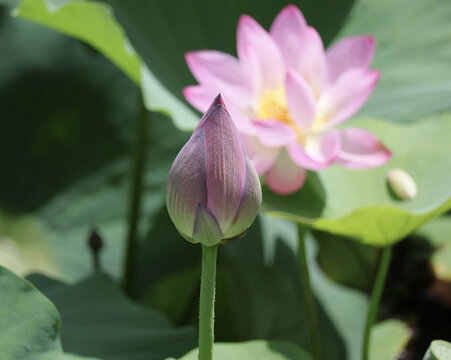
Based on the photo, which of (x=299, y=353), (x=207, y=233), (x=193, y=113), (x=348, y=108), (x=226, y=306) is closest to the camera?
(x=207, y=233)

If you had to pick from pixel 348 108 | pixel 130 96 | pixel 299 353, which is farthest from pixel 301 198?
pixel 130 96

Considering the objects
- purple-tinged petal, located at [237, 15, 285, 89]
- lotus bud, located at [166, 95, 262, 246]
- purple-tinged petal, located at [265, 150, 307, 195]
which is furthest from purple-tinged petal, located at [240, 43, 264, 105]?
lotus bud, located at [166, 95, 262, 246]

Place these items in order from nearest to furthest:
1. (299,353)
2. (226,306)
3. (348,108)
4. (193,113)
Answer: (299,353) → (348,108) → (193,113) → (226,306)

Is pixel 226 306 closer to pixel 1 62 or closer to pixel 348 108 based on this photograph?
pixel 348 108

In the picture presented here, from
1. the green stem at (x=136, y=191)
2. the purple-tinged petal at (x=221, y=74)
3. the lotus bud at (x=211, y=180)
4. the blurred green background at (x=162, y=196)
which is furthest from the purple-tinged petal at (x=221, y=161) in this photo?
the green stem at (x=136, y=191)

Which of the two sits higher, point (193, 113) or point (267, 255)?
point (193, 113)

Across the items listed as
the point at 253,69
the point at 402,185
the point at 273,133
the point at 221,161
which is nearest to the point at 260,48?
the point at 253,69

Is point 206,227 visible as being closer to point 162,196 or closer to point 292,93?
point 292,93

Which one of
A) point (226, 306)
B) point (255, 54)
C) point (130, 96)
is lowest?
point (226, 306)
